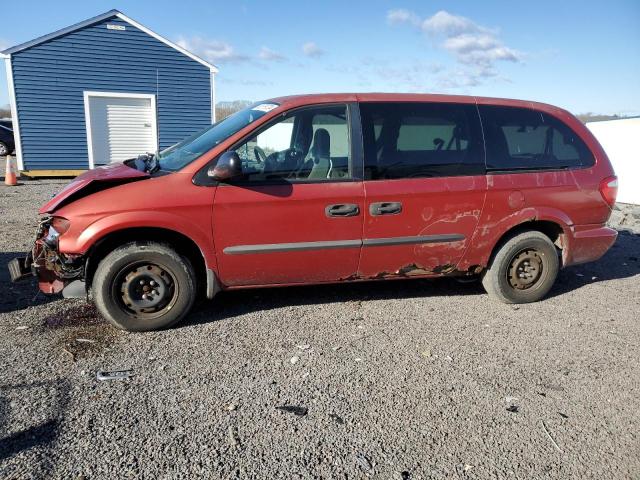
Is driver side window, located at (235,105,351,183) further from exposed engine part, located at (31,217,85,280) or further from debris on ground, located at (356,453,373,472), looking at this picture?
debris on ground, located at (356,453,373,472)

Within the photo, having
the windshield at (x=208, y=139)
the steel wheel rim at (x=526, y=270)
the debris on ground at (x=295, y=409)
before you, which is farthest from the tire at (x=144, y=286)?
the steel wheel rim at (x=526, y=270)

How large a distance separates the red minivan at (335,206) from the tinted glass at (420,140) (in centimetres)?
1

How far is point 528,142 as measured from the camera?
15.5ft

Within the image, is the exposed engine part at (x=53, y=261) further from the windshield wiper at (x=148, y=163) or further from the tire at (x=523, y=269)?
the tire at (x=523, y=269)

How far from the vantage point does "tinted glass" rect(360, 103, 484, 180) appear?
4273mm

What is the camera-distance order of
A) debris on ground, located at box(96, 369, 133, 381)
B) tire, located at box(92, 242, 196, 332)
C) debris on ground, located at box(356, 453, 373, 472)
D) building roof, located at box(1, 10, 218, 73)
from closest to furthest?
debris on ground, located at box(356, 453, 373, 472) → debris on ground, located at box(96, 369, 133, 381) → tire, located at box(92, 242, 196, 332) → building roof, located at box(1, 10, 218, 73)

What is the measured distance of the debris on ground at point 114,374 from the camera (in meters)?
3.25

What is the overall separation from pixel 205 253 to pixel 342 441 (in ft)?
6.48

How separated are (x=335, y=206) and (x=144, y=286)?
172 cm

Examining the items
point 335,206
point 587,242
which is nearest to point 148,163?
point 335,206

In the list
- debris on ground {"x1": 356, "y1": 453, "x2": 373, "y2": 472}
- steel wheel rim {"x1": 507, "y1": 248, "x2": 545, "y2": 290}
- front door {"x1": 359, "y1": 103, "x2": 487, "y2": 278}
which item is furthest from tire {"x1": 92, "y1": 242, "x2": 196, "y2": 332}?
steel wheel rim {"x1": 507, "y1": 248, "x2": 545, "y2": 290}

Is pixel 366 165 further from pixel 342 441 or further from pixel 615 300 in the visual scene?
pixel 615 300

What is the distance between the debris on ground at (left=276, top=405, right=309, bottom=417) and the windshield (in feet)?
6.97

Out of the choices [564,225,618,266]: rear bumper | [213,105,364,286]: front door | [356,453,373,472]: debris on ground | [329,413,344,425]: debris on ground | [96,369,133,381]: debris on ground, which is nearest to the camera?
[356,453,373,472]: debris on ground
